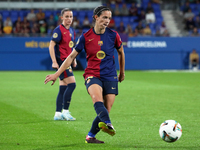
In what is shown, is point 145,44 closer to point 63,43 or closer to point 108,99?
point 63,43

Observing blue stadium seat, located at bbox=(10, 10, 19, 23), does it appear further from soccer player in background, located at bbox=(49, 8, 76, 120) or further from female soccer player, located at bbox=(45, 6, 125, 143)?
female soccer player, located at bbox=(45, 6, 125, 143)

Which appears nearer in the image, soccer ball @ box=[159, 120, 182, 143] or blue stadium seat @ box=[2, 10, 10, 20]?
soccer ball @ box=[159, 120, 182, 143]

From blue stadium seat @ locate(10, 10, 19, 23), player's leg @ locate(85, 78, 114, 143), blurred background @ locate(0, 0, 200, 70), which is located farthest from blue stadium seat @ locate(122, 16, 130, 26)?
player's leg @ locate(85, 78, 114, 143)

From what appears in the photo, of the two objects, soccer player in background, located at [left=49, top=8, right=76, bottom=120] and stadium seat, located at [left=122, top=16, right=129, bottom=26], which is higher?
soccer player in background, located at [left=49, top=8, right=76, bottom=120]

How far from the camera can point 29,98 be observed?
11773 mm

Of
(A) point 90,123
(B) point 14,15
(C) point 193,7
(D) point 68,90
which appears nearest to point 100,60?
(A) point 90,123

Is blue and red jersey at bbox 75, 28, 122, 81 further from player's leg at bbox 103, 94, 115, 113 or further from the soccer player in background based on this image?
the soccer player in background

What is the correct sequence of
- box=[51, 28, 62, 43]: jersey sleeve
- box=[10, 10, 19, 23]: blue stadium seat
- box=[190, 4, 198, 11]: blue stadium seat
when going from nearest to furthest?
box=[51, 28, 62, 43]: jersey sleeve
box=[10, 10, 19, 23]: blue stadium seat
box=[190, 4, 198, 11]: blue stadium seat

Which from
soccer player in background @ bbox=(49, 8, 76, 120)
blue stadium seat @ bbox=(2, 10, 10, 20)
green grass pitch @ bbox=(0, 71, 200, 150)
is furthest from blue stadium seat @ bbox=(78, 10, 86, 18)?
soccer player in background @ bbox=(49, 8, 76, 120)

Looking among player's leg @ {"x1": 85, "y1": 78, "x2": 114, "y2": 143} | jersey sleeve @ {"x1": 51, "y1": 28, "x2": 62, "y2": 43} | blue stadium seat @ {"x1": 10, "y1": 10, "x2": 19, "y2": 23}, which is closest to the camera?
player's leg @ {"x1": 85, "y1": 78, "x2": 114, "y2": 143}

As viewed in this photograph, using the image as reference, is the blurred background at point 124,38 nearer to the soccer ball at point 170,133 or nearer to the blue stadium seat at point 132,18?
the blue stadium seat at point 132,18

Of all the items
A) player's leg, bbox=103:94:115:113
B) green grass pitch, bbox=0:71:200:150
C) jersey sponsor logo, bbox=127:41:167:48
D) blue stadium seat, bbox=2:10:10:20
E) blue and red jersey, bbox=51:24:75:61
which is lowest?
jersey sponsor logo, bbox=127:41:167:48

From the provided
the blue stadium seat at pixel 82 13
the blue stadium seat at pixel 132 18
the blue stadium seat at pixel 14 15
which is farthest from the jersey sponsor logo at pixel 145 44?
the blue stadium seat at pixel 14 15

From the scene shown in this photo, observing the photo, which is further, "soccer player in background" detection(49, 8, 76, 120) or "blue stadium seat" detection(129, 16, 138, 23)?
"blue stadium seat" detection(129, 16, 138, 23)
